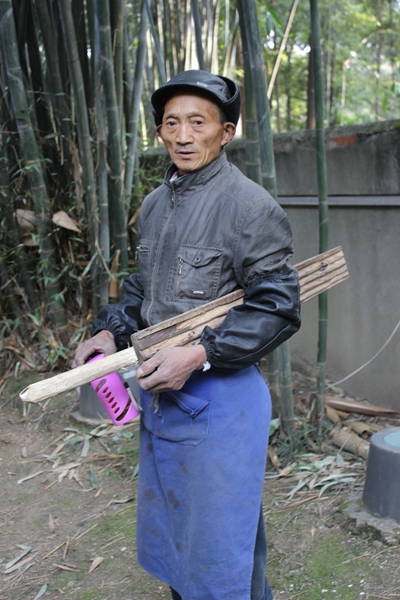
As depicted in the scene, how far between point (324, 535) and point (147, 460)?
3.67 ft

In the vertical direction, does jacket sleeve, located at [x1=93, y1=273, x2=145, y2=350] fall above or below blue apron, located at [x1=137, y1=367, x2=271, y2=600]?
above

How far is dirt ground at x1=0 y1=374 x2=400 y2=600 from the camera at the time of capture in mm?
2324

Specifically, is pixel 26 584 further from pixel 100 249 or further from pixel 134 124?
pixel 134 124

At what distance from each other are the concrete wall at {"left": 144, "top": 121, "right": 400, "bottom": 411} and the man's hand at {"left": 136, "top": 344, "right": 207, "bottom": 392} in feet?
6.92

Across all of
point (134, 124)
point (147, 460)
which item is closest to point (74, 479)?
point (147, 460)

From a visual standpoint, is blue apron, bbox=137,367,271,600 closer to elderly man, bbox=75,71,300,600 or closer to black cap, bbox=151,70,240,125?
elderly man, bbox=75,71,300,600

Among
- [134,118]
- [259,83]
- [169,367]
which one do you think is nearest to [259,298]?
[169,367]

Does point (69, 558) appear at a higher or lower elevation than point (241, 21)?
lower

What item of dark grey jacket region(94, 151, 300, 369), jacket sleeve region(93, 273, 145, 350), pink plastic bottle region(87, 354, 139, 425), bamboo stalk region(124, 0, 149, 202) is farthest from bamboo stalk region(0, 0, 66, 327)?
pink plastic bottle region(87, 354, 139, 425)

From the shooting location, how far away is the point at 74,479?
10.6ft

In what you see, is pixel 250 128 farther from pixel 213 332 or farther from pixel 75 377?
pixel 75 377

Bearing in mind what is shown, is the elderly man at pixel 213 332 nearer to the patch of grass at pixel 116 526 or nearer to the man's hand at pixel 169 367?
the man's hand at pixel 169 367

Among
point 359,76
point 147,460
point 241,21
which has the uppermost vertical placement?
point 359,76

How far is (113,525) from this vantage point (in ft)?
9.20
